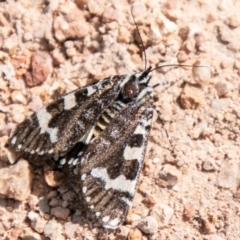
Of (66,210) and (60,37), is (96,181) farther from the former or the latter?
(60,37)

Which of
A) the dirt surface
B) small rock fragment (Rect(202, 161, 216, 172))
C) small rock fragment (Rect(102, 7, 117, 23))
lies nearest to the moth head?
the dirt surface

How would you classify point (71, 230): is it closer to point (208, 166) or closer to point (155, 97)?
point (208, 166)

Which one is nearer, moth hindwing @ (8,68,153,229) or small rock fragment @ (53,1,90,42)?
moth hindwing @ (8,68,153,229)

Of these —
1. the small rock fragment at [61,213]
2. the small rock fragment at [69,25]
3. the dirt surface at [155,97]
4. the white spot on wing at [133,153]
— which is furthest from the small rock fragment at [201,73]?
the small rock fragment at [61,213]

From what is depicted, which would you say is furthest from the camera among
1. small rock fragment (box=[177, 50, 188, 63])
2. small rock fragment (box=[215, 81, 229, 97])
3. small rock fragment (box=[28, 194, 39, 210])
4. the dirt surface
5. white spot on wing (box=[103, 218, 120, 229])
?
small rock fragment (box=[177, 50, 188, 63])

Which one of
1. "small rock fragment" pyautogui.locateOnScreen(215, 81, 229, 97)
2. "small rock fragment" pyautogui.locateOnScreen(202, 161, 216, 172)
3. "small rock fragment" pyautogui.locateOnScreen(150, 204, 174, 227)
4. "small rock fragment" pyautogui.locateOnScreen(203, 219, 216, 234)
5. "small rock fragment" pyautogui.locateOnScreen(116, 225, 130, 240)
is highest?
"small rock fragment" pyautogui.locateOnScreen(215, 81, 229, 97)

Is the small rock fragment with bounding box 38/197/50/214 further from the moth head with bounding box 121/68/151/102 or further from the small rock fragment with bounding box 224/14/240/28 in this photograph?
the small rock fragment with bounding box 224/14/240/28
